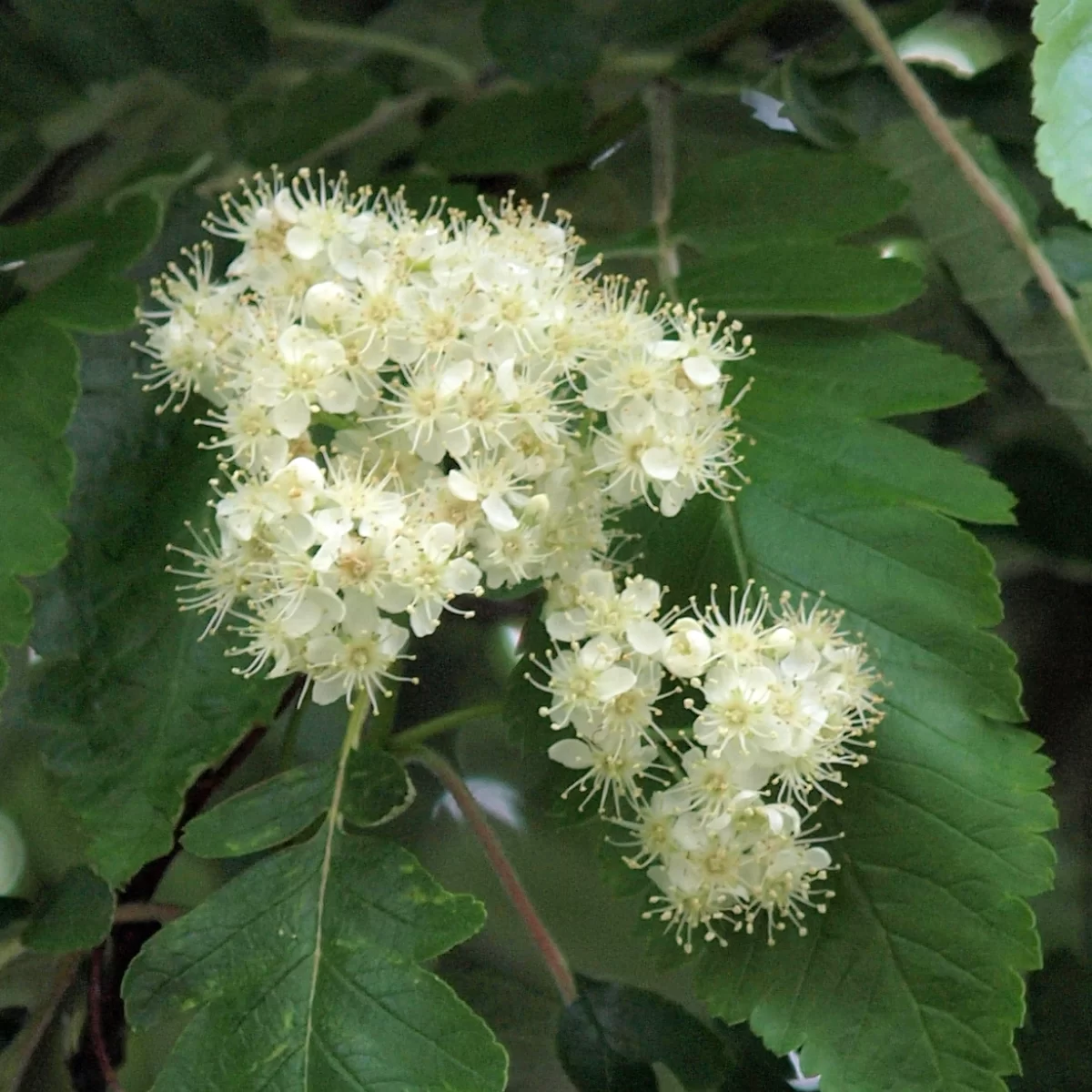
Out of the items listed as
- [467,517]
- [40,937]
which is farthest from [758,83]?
[40,937]

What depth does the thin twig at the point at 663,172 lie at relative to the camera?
0.84 meters

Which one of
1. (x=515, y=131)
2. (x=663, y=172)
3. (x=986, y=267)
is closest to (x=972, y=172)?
(x=986, y=267)

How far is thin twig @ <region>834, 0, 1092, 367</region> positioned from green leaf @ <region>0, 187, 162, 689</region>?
1.60 feet

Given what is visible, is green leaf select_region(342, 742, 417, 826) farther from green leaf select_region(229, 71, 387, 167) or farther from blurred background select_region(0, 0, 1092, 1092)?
green leaf select_region(229, 71, 387, 167)

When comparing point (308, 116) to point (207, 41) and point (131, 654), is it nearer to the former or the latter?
point (207, 41)

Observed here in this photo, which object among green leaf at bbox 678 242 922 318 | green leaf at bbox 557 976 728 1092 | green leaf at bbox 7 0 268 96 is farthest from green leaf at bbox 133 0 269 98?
green leaf at bbox 557 976 728 1092

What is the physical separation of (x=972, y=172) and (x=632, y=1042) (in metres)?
0.58

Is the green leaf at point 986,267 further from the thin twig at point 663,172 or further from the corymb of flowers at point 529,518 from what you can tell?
the corymb of flowers at point 529,518

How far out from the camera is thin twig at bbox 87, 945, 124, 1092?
72cm

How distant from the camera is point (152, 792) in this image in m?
0.65

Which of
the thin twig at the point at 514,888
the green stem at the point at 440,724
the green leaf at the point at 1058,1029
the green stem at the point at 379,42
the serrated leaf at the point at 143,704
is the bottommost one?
the green leaf at the point at 1058,1029

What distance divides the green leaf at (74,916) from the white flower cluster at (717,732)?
0.89 ft

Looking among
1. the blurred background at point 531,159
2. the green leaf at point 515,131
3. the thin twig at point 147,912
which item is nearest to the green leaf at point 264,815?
the thin twig at point 147,912

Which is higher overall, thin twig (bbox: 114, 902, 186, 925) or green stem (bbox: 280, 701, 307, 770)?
green stem (bbox: 280, 701, 307, 770)
